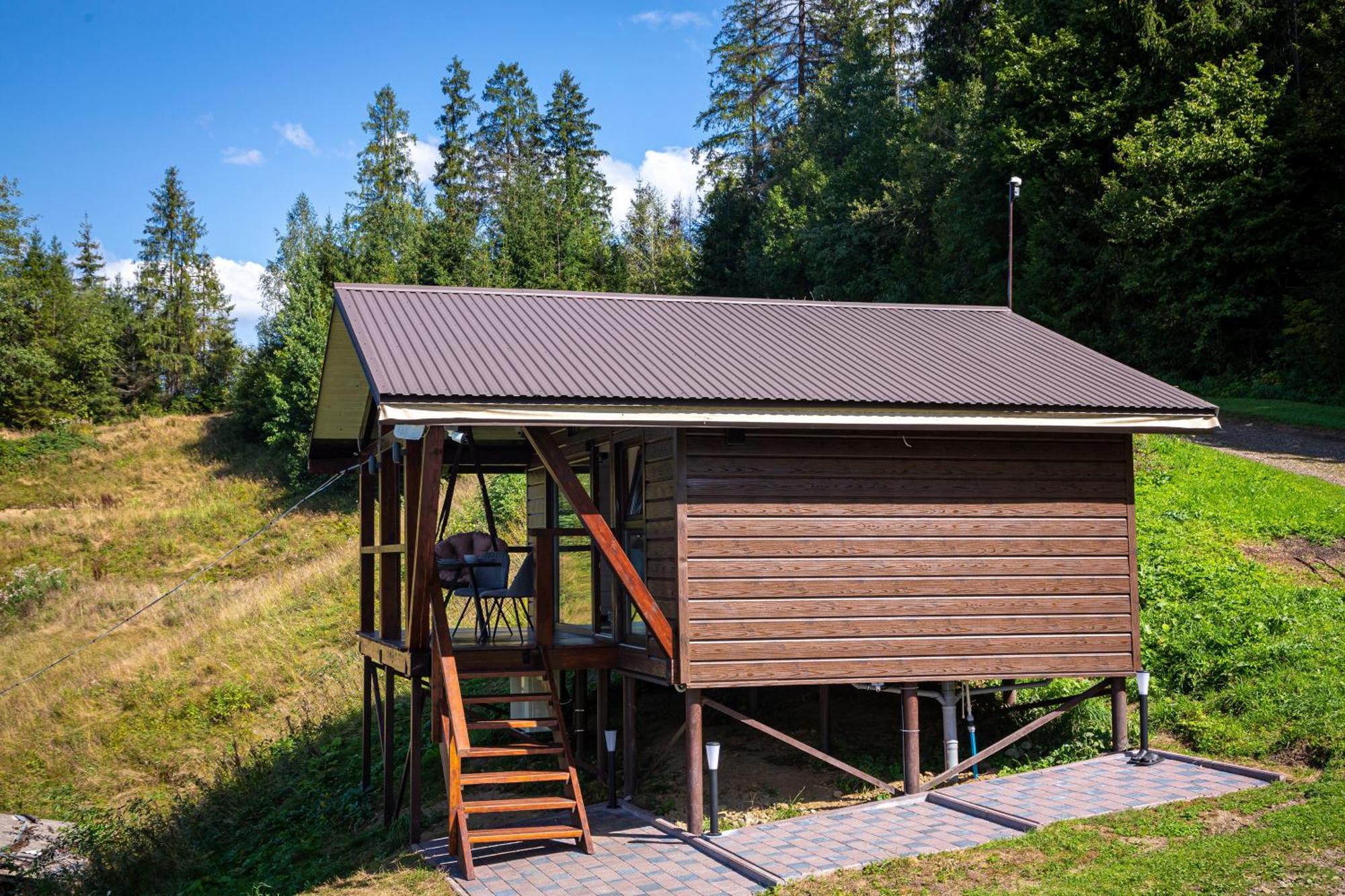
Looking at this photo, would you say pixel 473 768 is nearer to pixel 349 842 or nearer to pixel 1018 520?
pixel 349 842

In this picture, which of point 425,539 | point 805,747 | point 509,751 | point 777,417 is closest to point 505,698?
point 509,751

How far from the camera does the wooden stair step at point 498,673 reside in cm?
1008

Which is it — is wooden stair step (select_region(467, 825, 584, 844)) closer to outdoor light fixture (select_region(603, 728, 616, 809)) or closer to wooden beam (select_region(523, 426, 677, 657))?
outdoor light fixture (select_region(603, 728, 616, 809))

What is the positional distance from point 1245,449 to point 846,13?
35822 mm

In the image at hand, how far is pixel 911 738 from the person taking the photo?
33.3 ft

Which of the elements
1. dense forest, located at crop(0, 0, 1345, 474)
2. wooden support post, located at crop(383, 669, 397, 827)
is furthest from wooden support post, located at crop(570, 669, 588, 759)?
dense forest, located at crop(0, 0, 1345, 474)

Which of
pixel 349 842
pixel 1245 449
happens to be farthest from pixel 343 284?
pixel 1245 449

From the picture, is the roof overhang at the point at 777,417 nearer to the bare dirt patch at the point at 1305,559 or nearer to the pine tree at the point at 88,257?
the bare dirt patch at the point at 1305,559

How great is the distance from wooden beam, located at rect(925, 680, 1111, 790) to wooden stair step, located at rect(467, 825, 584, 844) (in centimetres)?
343

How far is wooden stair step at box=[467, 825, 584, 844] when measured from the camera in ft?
28.9

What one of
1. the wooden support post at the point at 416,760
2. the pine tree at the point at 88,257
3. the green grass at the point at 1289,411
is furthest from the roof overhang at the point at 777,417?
the pine tree at the point at 88,257

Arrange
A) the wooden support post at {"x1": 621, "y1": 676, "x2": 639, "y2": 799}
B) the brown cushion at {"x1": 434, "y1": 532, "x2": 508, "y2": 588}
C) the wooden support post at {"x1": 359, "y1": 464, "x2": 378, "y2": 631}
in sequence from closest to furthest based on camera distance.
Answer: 1. the wooden support post at {"x1": 621, "y1": 676, "x2": 639, "y2": 799}
2. the brown cushion at {"x1": 434, "y1": 532, "x2": 508, "y2": 588}
3. the wooden support post at {"x1": 359, "y1": 464, "x2": 378, "y2": 631}

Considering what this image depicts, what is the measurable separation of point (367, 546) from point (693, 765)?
567 cm

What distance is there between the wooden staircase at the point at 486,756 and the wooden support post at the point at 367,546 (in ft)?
12.3
